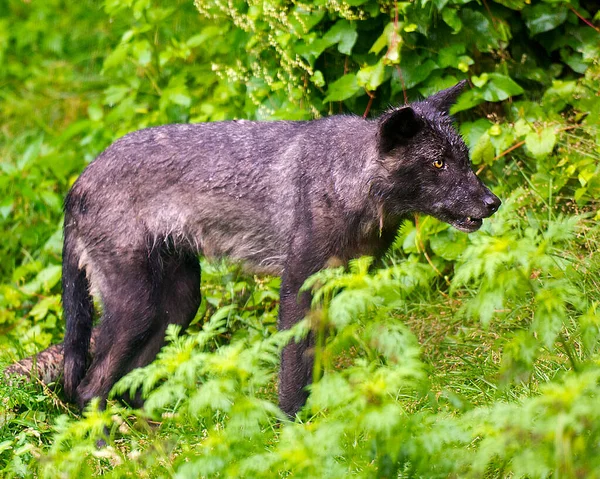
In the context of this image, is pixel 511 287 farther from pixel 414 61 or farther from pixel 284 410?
pixel 414 61

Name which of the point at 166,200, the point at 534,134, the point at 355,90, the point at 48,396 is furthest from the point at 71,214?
the point at 534,134

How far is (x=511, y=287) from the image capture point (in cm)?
302

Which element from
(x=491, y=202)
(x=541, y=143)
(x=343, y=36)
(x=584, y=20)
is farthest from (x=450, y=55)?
(x=491, y=202)

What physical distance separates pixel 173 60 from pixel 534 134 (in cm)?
322

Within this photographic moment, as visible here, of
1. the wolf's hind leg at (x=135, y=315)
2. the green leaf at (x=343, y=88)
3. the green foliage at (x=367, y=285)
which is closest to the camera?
the green foliage at (x=367, y=285)

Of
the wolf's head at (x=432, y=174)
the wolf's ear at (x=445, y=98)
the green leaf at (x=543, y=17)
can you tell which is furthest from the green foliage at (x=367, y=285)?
the wolf's ear at (x=445, y=98)

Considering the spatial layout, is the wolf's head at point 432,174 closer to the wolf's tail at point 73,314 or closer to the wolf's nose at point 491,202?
the wolf's nose at point 491,202

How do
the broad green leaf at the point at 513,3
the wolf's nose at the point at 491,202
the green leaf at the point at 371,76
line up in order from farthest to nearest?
the broad green leaf at the point at 513,3 → the green leaf at the point at 371,76 → the wolf's nose at the point at 491,202

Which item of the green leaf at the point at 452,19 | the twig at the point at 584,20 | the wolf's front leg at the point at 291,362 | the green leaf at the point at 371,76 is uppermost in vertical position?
the green leaf at the point at 452,19

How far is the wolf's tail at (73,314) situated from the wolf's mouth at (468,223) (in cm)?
215

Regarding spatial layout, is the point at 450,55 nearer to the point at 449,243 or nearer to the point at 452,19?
the point at 452,19

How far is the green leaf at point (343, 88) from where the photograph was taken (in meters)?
5.71

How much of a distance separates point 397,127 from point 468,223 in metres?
0.64

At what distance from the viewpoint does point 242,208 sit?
5.04m
